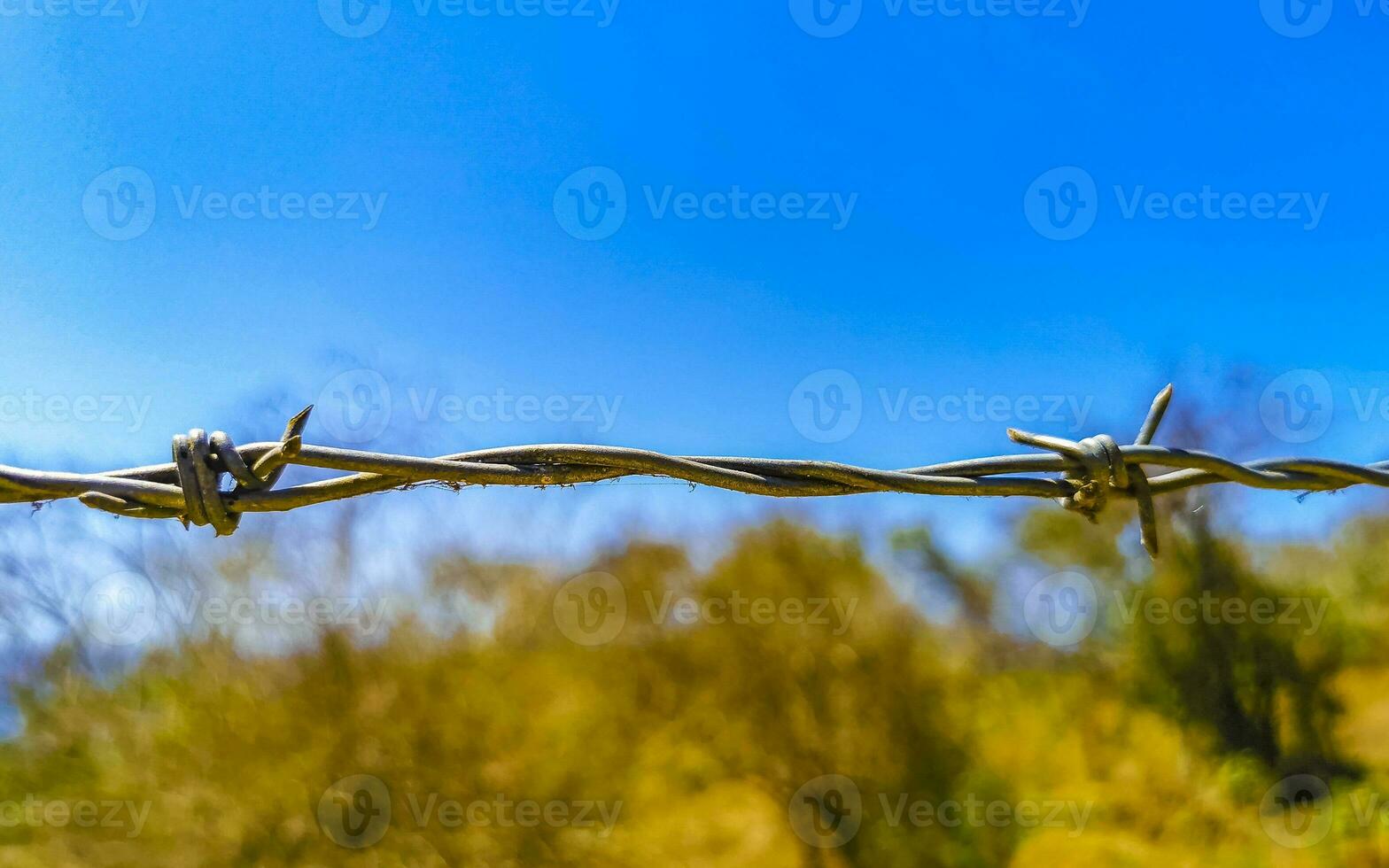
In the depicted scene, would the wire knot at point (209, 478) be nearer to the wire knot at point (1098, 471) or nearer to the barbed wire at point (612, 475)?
the barbed wire at point (612, 475)

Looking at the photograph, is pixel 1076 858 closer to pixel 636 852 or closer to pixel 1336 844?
pixel 1336 844

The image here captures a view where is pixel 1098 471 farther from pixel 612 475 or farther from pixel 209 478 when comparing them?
pixel 209 478

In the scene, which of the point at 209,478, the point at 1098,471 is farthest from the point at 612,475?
the point at 1098,471

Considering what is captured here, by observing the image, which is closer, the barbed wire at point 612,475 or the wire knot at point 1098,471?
the barbed wire at point 612,475

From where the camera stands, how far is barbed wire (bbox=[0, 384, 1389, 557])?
0.85m

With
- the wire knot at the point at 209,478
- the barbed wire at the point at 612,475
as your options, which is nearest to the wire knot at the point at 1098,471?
the barbed wire at the point at 612,475

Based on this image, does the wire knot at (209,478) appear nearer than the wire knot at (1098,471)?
Yes

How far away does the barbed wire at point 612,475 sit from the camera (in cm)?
85

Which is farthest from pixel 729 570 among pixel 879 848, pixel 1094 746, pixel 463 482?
pixel 463 482

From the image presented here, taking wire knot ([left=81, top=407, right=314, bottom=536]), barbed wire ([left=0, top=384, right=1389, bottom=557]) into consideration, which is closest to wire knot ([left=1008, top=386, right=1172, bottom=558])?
barbed wire ([left=0, top=384, right=1389, bottom=557])

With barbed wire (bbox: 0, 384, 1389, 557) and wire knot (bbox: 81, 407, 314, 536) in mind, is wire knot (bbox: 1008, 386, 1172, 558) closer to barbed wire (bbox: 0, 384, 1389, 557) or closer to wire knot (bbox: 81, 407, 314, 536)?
barbed wire (bbox: 0, 384, 1389, 557)

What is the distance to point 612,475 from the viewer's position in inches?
36.7

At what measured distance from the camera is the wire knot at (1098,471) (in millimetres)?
1027

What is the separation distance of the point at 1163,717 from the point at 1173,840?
1.79ft
